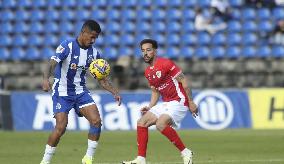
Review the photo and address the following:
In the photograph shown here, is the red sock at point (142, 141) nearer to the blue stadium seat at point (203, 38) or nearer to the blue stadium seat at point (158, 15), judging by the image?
the blue stadium seat at point (203, 38)

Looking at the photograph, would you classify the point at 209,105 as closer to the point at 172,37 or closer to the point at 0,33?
the point at 172,37

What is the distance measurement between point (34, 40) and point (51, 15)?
1.05 m

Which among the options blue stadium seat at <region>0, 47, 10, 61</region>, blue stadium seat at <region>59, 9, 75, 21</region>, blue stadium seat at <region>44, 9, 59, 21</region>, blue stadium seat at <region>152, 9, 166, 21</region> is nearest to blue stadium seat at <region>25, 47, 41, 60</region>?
blue stadium seat at <region>0, 47, 10, 61</region>

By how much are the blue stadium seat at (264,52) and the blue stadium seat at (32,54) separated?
277 inches

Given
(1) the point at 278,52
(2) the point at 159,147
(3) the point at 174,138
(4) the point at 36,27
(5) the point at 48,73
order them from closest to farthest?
(5) the point at 48,73 < (3) the point at 174,138 < (2) the point at 159,147 < (1) the point at 278,52 < (4) the point at 36,27

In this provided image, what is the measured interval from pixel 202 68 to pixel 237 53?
1500 millimetres

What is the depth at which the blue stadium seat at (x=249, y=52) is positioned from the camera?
25.1 meters

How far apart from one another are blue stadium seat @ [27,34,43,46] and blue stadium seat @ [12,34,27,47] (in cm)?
16

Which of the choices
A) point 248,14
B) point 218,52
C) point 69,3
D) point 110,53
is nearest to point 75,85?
point 110,53

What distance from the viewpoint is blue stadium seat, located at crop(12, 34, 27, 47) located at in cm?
2590

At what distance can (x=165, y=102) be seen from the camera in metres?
12.0

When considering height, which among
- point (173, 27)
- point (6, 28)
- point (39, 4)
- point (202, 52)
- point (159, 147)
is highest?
point (39, 4)

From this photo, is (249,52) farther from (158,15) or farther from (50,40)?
(50,40)

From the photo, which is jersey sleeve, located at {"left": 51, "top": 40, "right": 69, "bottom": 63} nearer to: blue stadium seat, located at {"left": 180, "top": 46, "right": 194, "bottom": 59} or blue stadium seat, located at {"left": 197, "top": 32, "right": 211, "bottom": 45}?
blue stadium seat, located at {"left": 180, "top": 46, "right": 194, "bottom": 59}
